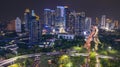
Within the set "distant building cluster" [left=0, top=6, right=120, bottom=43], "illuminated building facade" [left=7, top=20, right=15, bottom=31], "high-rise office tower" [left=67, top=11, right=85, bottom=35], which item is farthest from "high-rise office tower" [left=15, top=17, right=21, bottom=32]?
"high-rise office tower" [left=67, top=11, right=85, bottom=35]

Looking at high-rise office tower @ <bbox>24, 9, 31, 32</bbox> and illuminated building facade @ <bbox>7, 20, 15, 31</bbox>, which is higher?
high-rise office tower @ <bbox>24, 9, 31, 32</bbox>

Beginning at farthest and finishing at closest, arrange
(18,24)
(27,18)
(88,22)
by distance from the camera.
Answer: (88,22), (18,24), (27,18)

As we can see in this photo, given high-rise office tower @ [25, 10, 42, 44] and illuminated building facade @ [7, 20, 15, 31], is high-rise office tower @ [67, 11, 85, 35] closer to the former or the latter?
high-rise office tower @ [25, 10, 42, 44]

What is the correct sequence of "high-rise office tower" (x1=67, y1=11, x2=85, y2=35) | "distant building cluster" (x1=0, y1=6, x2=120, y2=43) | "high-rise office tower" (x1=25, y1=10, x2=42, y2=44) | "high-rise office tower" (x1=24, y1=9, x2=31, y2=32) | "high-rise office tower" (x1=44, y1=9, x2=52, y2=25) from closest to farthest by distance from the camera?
"high-rise office tower" (x1=25, y1=10, x2=42, y2=44) → "high-rise office tower" (x1=24, y1=9, x2=31, y2=32) → "distant building cluster" (x1=0, y1=6, x2=120, y2=43) → "high-rise office tower" (x1=67, y1=11, x2=85, y2=35) → "high-rise office tower" (x1=44, y1=9, x2=52, y2=25)

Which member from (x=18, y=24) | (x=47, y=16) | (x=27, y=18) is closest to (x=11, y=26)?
(x=18, y=24)

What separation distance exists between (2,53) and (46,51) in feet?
4.21

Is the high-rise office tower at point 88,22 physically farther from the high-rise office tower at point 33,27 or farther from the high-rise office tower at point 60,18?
the high-rise office tower at point 33,27

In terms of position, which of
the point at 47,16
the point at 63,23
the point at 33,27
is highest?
the point at 47,16

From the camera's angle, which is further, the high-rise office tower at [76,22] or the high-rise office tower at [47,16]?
the high-rise office tower at [47,16]

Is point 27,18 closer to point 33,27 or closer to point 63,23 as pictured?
point 33,27

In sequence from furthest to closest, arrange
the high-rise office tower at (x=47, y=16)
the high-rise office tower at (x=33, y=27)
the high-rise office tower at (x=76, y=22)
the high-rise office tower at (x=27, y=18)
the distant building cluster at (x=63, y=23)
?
the high-rise office tower at (x=47, y=16) → the high-rise office tower at (x=76, y=22) → the distant building cluster at (x=63, y=23) → the high-rise office tower at (x=27, y=18) → the high-rise office tower at (x=33, y=27)

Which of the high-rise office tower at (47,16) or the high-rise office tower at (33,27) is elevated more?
→ the high-rise office tower at (47,16)

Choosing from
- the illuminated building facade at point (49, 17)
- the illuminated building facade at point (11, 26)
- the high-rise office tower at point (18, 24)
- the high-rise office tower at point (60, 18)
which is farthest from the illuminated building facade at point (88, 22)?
the illuminated building facade at point (11, 26)

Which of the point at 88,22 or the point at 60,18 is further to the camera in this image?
the point at 60,18
